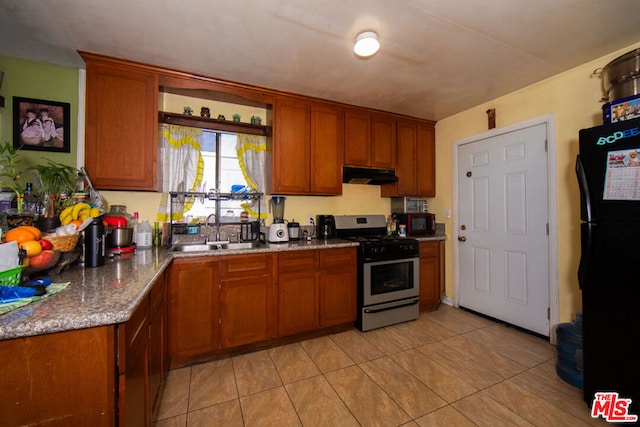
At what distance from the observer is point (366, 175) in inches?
119

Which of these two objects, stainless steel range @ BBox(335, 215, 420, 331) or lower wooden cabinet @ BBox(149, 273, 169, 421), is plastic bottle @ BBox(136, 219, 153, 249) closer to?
lower wooden cabinet @ BBox(149, 273, 169, 421)

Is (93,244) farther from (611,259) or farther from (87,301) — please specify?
(611,259)

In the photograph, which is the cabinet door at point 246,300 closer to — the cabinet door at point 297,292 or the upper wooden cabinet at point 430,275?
the cabinet door at point 297,292

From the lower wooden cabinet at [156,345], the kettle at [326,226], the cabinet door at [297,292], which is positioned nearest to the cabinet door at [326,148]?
the kettle at [326,226]

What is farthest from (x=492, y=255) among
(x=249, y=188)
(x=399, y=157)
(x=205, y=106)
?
(x=205, y=106)

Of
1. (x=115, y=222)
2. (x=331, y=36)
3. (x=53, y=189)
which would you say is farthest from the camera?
(x=115, y=222)

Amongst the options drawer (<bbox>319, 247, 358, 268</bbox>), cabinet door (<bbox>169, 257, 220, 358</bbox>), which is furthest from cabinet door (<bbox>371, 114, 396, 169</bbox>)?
cabinet door (<bbox>169, 257, 220, 358</bbox>)

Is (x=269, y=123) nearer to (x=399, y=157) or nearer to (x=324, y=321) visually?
(x=399, y=157)

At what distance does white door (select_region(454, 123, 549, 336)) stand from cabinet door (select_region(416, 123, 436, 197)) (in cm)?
37

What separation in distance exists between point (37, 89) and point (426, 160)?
4121mm

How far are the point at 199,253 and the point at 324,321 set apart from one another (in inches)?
53.0

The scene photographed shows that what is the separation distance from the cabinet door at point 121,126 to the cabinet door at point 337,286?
1.74 meters

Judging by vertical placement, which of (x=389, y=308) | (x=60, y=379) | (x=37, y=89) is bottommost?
(x=389, y=308)

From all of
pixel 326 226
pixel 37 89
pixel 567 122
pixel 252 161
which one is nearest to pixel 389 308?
pixel 326 226
